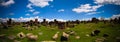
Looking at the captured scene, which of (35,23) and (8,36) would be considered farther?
(35,23)

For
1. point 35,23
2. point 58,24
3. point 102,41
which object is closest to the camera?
point 102,41

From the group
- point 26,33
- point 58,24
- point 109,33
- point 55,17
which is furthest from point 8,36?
point 109,33

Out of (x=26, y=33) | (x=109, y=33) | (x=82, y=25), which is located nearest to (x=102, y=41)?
(x=109, y=33)

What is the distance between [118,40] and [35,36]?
A: 19.6 ft

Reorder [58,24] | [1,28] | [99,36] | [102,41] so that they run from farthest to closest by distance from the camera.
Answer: [58,24], [1,28], [99,36], [102,41]

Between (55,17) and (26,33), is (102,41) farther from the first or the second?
(26,33)

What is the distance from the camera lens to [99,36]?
19.9m

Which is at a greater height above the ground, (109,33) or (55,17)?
(55,17)

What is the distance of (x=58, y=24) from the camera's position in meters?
23.4

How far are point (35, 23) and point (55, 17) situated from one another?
535 cm

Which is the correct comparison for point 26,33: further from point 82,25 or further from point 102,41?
point 82,25

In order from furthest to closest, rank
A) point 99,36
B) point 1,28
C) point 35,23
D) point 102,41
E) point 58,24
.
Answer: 1. point 35,23
2. point 58,24
3. point 1,28
4. point 99,36
5. point 102,41

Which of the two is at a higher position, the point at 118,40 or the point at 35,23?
the point at 35,23

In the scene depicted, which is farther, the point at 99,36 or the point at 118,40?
the point at 99,36
